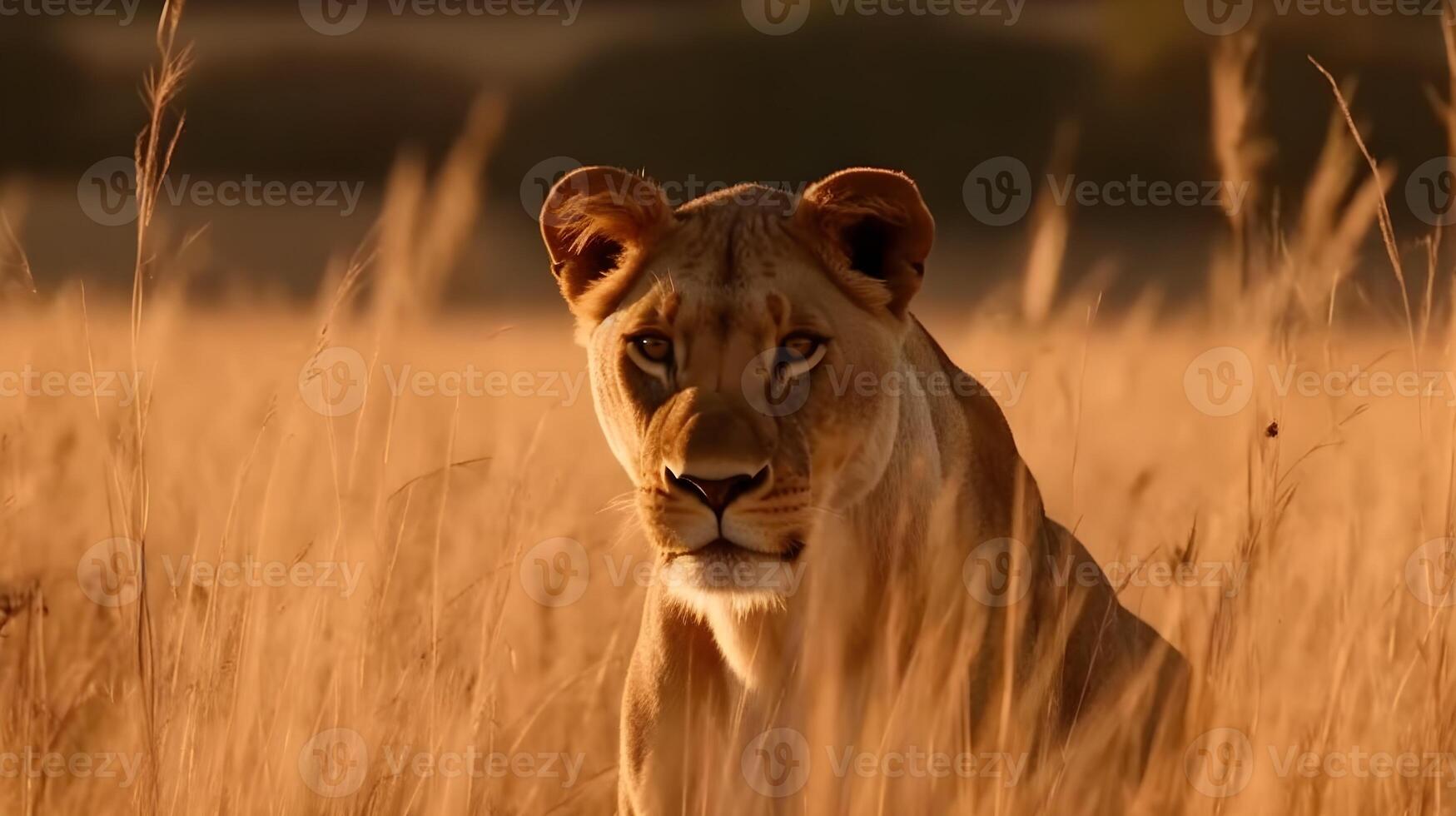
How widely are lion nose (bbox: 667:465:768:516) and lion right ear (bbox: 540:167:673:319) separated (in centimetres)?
85

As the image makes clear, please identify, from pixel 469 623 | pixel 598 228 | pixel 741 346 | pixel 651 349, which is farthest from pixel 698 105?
pixel 741 346

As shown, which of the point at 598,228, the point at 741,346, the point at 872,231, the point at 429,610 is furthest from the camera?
the point at 429,610

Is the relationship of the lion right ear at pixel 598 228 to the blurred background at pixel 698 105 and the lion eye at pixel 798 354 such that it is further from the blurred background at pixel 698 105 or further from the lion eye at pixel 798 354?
the blurred background at pixel 698 105

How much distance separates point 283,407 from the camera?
5.95 m

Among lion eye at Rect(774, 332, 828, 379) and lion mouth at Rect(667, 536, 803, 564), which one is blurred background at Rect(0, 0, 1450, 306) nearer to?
lion eye at Rect(774, 332, 828, 379)

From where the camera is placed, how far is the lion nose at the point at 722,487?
3.67 meters

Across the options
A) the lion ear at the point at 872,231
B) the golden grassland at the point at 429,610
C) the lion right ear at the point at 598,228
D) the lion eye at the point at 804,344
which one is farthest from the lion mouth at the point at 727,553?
the lion right ear at the point at 598,228

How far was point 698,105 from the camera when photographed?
158ft

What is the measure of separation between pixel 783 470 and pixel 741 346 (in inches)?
13.5

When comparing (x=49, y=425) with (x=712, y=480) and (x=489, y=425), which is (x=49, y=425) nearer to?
(x=712, y=480)

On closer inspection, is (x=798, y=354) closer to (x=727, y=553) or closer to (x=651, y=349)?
(x=651, y=349)

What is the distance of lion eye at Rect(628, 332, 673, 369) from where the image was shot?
4.07m

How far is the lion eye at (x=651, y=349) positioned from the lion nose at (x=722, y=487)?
46 cm

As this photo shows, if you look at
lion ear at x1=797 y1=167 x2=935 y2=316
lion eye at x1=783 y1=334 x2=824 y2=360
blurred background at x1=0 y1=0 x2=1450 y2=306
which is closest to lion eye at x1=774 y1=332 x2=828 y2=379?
lion eye at x1=783 y1=334 x2=824 y2=360
